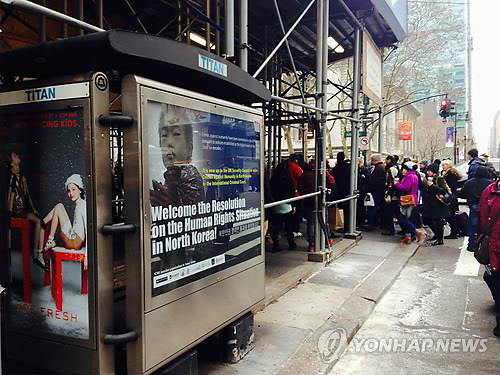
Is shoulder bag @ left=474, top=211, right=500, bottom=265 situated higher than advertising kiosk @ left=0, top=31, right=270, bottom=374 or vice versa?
advertising kiosk @ left=0, top=31, right=270, bottom=374

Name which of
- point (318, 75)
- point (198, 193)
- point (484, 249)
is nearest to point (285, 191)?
point (318, 75)

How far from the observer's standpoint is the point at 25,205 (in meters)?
2.78

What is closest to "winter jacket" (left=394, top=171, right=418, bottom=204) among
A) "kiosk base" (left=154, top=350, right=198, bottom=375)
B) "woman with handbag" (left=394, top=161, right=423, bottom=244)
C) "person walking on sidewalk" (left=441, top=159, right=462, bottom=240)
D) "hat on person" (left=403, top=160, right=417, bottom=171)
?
"woman with handbag" (left=394, top=161, right=423, bottom=244)

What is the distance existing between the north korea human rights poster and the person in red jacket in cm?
266

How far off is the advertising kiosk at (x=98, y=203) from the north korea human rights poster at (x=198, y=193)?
0.01 m

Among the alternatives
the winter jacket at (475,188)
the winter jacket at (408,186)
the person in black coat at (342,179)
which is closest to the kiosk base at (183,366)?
the winter jacket at (475,188)

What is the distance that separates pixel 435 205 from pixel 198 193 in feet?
25.1

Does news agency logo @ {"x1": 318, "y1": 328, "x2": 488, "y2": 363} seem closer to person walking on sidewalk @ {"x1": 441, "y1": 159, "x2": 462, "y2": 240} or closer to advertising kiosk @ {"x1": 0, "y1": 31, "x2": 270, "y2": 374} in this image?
advertising kiosk @ {"x1": 0, "y1": 31, "x2": 270, "y2": 374}

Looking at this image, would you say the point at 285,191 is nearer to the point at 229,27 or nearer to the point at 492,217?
the point at 492,217

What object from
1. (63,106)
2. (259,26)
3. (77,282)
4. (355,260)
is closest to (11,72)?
(63,106)

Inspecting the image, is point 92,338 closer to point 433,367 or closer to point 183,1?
point 433,367

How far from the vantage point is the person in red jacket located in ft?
15.4

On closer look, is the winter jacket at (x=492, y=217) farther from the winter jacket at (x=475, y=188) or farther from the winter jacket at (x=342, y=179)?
the winter jacket at (x=342, y=179)

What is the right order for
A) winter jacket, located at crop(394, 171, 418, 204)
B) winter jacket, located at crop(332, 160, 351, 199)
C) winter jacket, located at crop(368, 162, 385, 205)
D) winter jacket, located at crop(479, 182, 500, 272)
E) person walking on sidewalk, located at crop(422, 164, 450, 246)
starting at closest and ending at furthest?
winter jacket, located at crop(479, 182, 500, 272)
winter jacket, located at crop(394, 171, 418, 204)
person walking on sidewalk, located at crop(422, 164, 450, 246)
winter jacket, located at crop(332, 160, 351, 199)
winter jacket, located at crop(368, 162, 385, 205)
